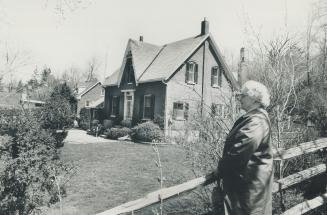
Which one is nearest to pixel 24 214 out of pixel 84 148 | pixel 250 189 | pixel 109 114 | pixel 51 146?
pixel 51 146

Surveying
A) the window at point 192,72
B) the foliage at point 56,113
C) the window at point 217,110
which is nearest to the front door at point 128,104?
the window at point 192,72

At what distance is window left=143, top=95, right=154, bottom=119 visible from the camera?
25.6 metres

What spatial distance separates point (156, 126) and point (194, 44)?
764 centimetres

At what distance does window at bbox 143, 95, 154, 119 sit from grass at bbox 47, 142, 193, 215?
8286 mm

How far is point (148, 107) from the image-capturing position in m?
26.2

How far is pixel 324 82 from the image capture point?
→ 63.6 feet

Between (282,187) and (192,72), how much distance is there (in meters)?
22.3

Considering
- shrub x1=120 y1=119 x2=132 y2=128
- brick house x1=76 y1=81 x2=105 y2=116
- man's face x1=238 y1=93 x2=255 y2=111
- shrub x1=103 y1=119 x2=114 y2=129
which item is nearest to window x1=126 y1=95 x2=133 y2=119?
shrub x1=120 y1=119 x2=132 y2=128

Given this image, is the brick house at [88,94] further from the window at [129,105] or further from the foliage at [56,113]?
the foliage at [56,113]

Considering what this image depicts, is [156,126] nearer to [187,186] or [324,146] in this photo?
[324,146]

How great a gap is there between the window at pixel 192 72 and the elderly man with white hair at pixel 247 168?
2277 cm

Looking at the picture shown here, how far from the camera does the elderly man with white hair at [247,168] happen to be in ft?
9.30

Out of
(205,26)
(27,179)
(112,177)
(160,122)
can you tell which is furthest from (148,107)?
(27,179)

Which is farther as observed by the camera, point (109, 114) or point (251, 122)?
point (109, 114)
